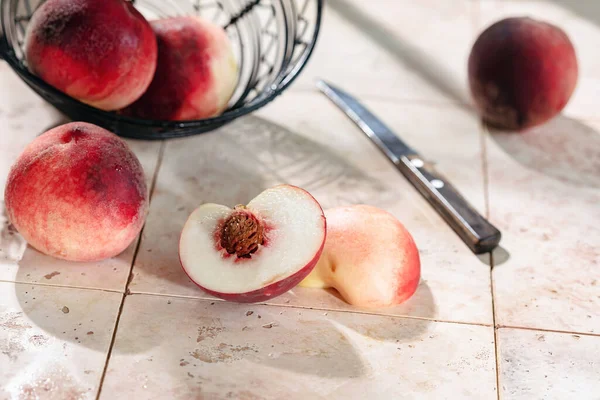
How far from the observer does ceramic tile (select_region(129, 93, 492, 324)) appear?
933 mm

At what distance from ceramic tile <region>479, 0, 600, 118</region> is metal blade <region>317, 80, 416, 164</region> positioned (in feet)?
1.24

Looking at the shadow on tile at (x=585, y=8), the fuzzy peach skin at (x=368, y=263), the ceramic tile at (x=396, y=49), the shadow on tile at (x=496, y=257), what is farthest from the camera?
the shadow on tile at (x=585, y=8)

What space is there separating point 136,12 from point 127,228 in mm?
287

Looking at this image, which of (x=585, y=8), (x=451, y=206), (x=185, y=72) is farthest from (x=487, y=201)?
(x=585, y=8)

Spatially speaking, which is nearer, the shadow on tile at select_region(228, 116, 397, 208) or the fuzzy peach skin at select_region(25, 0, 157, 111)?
the fuzzy peach skin at select_region(25, 0, 157, 111)

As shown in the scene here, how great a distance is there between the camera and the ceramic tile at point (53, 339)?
79 cm

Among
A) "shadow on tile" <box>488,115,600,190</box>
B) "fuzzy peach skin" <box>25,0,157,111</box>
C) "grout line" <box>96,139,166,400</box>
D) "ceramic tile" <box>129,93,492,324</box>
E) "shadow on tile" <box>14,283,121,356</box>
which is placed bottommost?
"shadow on tile" <box>488,115,600,190</box>

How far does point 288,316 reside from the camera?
0.89 meters

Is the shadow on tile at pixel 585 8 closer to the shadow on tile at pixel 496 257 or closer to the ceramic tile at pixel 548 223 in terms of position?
the ceramic tile at pixel 548 223

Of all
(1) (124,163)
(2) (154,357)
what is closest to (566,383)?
→ (2) (154,357)

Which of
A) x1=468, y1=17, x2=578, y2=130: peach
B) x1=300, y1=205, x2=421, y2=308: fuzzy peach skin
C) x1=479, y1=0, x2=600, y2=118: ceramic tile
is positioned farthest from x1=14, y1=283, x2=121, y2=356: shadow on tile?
x1=479, y1=0, x2=600, y2=118: ceramic tile

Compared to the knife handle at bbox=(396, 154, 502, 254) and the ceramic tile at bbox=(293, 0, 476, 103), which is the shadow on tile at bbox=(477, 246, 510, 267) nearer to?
the knife handle at bbox=(396, 154, 502, 254)

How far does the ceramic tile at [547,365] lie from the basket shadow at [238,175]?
28cm

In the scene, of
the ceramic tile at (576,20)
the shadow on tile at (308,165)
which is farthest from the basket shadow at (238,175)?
the ceramic tile at (576,20)
